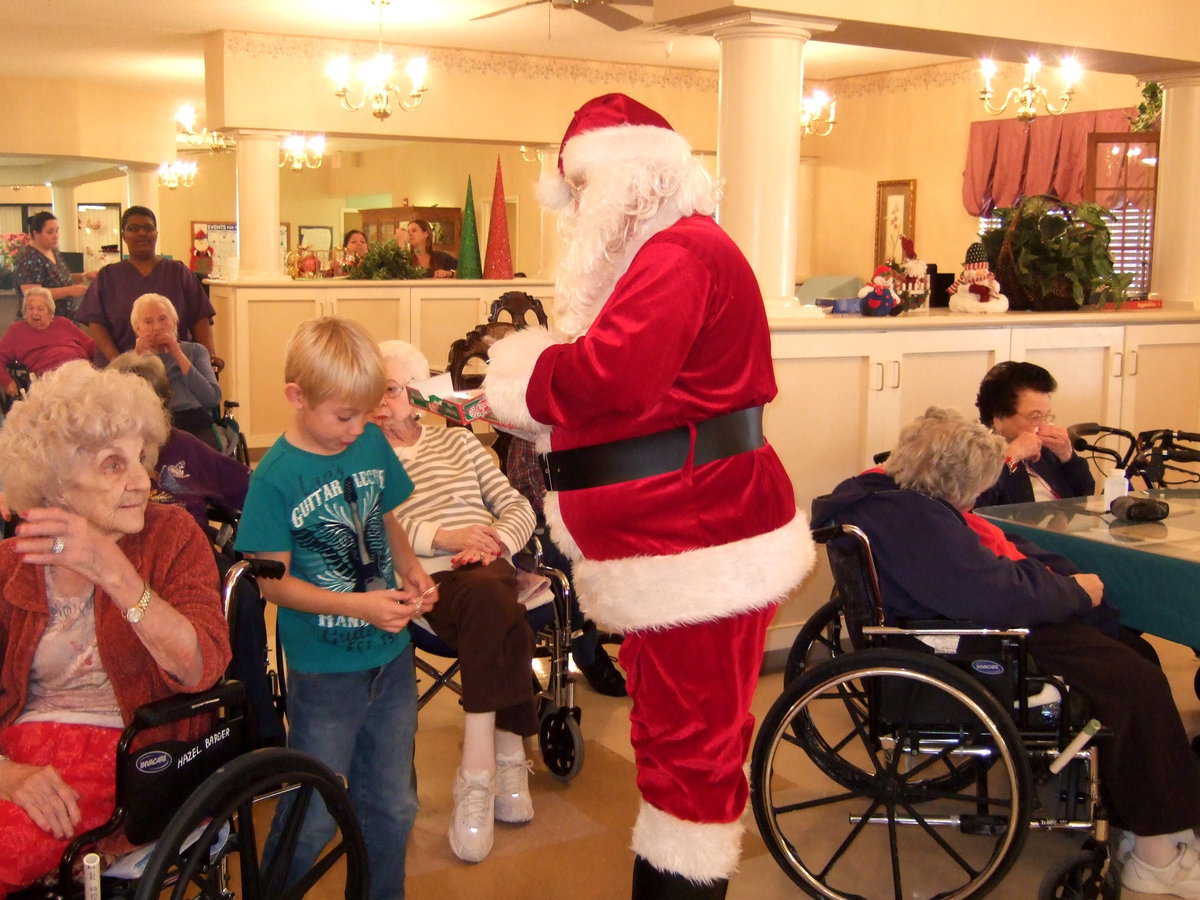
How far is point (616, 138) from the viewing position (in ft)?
6.38

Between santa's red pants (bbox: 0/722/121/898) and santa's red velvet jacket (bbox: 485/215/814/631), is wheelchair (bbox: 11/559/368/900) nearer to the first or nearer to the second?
santa's red pants (bbox: 0/722/121/898)

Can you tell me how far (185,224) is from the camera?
17.2 metres

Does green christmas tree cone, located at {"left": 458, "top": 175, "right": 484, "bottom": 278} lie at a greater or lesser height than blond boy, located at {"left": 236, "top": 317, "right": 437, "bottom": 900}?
greater

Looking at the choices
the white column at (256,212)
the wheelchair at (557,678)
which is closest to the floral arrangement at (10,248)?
the white column at (256,212)

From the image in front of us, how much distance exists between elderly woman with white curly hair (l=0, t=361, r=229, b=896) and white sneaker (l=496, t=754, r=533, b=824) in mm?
1113

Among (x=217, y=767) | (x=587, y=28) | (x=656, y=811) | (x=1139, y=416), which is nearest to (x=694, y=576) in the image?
(x=656, y=811)

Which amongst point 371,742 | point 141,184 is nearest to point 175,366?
point 371,742

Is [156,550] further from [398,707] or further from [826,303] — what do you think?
[826,303]

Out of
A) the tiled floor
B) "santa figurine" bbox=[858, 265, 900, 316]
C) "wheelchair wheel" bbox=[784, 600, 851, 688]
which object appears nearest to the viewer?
the tiled floor

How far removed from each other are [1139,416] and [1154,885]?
2.77 m

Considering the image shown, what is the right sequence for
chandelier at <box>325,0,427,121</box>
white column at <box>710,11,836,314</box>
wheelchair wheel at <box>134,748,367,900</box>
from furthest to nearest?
chandelier at <box>325,0,427,121</box>, white column at <box>710,11,836,314</box>, wheelchair wheel at <box>134,748,367,900</box>

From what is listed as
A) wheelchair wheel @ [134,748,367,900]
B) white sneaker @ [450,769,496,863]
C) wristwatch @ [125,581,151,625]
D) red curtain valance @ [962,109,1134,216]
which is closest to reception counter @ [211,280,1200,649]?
white sneaker @ [450,769,496,863]

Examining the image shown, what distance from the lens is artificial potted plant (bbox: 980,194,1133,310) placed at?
184 inches

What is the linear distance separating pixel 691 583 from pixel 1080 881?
1029 millimetres
